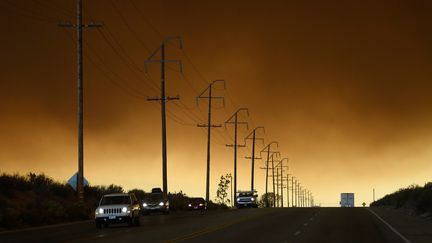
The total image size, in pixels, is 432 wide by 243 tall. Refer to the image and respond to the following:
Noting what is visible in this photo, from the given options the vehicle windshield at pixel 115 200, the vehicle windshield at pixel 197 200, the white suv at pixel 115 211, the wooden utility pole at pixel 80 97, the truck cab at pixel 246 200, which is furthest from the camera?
the truck cab at pixel 246 200

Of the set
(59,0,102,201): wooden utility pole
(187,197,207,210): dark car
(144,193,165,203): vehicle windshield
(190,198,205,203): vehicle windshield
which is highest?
(59,0,102,201): wooden utility pole

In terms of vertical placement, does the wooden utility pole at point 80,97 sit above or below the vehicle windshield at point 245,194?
above

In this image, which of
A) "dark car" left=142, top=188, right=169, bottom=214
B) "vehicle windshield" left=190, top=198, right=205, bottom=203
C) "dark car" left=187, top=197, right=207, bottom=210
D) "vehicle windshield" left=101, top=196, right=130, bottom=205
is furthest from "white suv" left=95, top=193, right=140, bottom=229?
"vehicle windshield" left=190, top=198, right=205, bottom=203

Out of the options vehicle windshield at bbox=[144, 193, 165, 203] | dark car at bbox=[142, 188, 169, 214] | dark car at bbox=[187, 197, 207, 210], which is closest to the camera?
dark car at bbox=[142, 188, 169, 214]

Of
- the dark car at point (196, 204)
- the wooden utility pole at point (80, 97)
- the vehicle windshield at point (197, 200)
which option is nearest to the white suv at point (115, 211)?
the wooden utility pole at point (80, 97)

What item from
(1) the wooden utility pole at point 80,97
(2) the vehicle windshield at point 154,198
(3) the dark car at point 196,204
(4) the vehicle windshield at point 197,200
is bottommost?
Result: (3) the dark car at point 196,204

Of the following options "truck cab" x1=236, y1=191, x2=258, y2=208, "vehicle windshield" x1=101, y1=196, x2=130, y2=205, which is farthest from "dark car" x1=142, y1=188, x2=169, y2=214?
"truck cab" x1=236, y1=191, x2=258, y2=208

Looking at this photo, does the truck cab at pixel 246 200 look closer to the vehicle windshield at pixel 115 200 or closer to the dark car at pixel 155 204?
the dark car at pixel 155 204

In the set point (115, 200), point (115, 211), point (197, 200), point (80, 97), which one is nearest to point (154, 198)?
point (80, 97)

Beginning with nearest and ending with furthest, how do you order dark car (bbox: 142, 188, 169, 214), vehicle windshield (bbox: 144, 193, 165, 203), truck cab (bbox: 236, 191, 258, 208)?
1. dark car (bbox: 142, 188, 169, 214)
2. vehicle windshield (bbox: 144, 193, 165, 203)
3. truck cab (bbox: 236, 191, 258, 208)

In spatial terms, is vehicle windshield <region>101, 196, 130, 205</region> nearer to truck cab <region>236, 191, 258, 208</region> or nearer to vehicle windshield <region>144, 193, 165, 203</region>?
vehicle windshield <region>144, 193, 165, 203</region>

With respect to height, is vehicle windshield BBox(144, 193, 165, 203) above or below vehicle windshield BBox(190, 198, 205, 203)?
above

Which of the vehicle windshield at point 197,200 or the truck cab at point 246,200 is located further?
the truck cab at point 246,200

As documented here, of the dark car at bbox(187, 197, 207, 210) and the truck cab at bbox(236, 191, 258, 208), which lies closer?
the dark car at bbox(187, 197, 207, 210)
